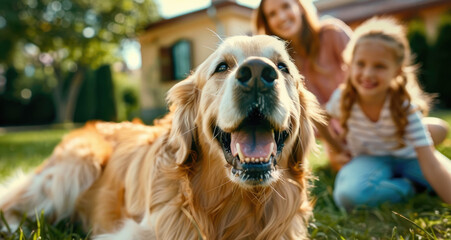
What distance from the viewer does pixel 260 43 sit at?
2053 mm

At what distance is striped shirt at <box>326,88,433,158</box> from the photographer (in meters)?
2.87

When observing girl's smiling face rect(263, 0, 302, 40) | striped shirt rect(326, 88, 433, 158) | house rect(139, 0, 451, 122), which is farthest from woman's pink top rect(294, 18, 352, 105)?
house rect(139, 0, 451, 122)

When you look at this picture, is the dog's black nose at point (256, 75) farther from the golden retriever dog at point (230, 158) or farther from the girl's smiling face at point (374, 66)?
the girl's smiling face at point (374, 66)

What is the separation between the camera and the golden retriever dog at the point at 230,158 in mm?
1781

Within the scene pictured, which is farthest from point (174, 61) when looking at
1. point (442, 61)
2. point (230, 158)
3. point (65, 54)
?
point (230, 158)

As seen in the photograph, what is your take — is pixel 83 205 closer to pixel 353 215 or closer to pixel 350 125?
pixel 353 215

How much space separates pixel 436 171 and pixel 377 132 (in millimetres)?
661

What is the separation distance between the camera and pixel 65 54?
65.3ft

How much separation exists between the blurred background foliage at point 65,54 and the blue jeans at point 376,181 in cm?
1439

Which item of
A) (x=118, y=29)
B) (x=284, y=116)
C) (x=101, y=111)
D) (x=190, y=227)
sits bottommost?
(x=101, y=111)

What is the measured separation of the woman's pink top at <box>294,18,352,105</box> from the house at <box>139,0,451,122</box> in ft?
25.4

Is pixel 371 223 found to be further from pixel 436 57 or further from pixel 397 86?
pixel 436 57

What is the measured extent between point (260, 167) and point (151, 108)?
15.1 meters

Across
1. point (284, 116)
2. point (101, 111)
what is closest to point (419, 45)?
point (284, 116)
